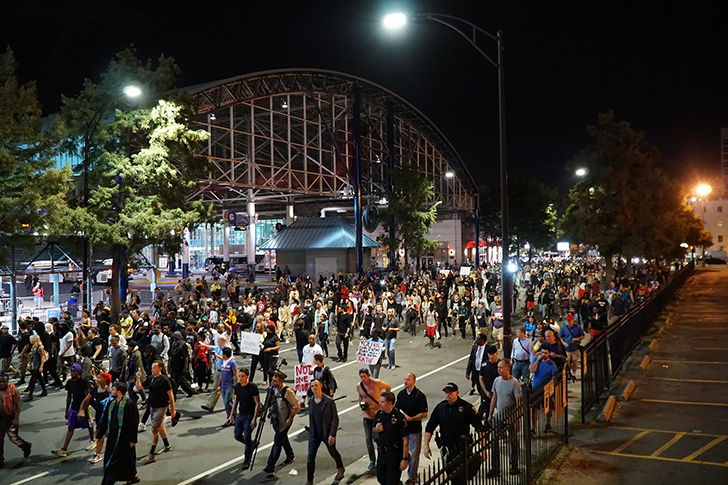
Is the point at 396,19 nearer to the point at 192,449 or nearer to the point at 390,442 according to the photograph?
the point at 390,442

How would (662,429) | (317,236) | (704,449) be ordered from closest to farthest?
1. (704,449)
2. (662,429)
3. (317,236)

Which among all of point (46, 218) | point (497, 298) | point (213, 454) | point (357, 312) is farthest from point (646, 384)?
point (46, 218)

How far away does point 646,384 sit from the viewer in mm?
13031

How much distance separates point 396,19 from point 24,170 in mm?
13061

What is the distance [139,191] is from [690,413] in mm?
19367

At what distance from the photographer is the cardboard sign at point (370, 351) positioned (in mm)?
12336

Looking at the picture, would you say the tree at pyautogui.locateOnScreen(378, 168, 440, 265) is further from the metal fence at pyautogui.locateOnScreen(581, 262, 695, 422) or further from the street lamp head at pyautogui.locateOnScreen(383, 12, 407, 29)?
the street lamp head at pyautogui.locateOnScreen(383, 12, 407, 29)

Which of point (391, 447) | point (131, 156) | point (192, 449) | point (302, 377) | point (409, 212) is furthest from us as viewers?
point (409, 212)

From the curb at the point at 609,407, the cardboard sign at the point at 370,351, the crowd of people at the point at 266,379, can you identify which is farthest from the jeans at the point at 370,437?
the curb at the point at 609,407

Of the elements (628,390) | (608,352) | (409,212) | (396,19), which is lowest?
(628,390)

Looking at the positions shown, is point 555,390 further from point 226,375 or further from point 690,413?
point 226,375

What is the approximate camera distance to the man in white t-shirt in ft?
21.4

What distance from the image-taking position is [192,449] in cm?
926

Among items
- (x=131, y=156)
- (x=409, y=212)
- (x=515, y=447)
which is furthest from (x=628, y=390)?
(x=409, y=212)
